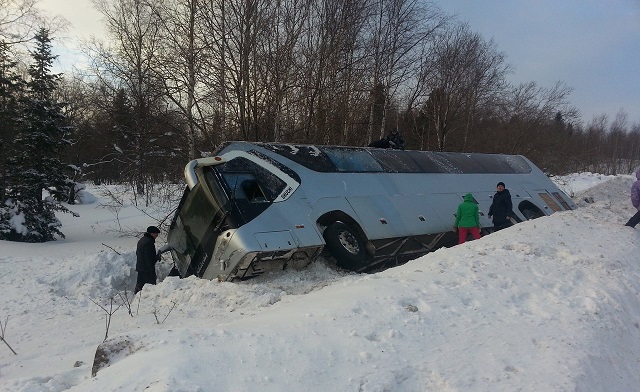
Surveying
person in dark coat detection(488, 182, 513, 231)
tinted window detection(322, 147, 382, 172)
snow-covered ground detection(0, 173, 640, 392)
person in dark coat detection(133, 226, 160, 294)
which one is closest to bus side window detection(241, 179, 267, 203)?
snow-covered ground detection(0, 173, 640, 392)

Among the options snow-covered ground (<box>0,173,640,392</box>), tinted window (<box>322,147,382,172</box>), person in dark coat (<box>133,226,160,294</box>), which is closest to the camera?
snow-covered ground (<box>0,173,640,392</box>)

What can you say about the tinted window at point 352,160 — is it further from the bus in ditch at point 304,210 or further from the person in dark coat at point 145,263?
the person in dark coat at point 145,263

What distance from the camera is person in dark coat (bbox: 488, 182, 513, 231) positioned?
10.5 meters

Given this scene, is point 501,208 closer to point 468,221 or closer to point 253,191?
point 468,221

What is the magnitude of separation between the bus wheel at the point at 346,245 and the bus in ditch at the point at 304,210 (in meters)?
0.02

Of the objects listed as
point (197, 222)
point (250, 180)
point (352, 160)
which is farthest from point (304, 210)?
point (352, 160)

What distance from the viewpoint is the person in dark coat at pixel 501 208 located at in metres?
10.5

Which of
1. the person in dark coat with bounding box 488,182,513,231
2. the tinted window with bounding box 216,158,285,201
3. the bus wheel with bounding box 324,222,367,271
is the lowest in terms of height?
the bus wheel with bounding box 324,222,367,271

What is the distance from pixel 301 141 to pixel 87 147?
25.5 metres

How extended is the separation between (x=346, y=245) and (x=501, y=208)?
4835 millimetres

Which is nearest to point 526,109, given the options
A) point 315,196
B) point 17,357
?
point 315,196

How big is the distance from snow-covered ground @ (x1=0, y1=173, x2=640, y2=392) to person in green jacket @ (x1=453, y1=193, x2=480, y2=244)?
1818 millimetres

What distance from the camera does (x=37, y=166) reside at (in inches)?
576

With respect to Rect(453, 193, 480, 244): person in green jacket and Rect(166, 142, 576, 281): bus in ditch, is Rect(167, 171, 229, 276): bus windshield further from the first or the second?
Rect(453, 193, 480, 244): person in green jacket
